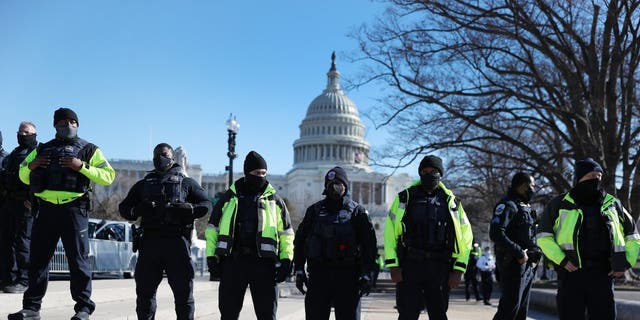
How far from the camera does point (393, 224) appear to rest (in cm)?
672

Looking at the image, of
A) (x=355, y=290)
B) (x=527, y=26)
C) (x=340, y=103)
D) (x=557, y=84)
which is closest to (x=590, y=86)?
(x=557, y=84)

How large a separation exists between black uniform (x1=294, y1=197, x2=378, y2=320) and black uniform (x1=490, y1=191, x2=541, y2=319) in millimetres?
1652

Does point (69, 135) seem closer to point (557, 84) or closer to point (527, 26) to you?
point (527, 26)

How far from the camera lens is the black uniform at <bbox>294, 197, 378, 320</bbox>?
6.39 m

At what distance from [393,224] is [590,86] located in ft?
51.1

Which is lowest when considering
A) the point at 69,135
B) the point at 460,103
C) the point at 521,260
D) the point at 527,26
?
the point at 521,260

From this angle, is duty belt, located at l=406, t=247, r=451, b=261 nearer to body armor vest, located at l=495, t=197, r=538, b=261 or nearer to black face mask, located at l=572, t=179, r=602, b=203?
body armor vest, located at l=495, t=197, r=538, b=261

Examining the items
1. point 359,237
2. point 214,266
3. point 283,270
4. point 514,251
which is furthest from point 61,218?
point 514,251

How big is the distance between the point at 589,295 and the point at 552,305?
807 cm

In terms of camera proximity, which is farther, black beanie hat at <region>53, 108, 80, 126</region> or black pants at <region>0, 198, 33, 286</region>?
black pants at <region>0, 198, 33, 286</region>

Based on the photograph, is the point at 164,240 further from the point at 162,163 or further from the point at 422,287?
the point at 422,287

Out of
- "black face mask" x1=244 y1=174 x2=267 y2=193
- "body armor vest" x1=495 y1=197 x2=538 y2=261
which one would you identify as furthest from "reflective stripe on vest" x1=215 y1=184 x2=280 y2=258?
"body armor vest" x1=495 y1=197 x2=538 y2=261

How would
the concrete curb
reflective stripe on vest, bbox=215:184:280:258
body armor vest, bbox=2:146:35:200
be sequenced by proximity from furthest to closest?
the concrete curb, body armor vest, bbox=2:146:35:200, reflective stripe on vest, bbox=215:184:280:258

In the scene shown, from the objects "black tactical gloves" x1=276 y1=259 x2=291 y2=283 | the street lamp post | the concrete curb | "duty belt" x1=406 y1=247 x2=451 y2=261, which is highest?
the street lamp post
